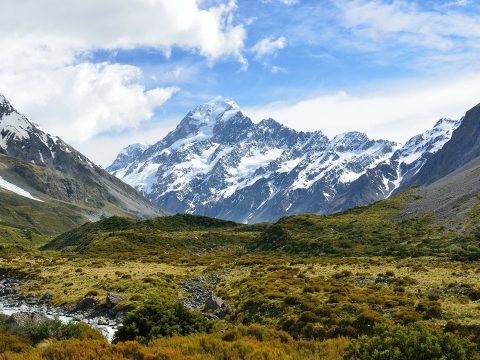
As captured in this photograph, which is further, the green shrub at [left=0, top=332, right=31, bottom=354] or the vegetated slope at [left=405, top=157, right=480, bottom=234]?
the vegetated slope at [left=405, top=157, right=480, bottom=234]

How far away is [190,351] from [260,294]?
64.0 ft

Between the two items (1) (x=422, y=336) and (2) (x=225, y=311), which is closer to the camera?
(1) (x=422, y=336)

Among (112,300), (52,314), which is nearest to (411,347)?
(112,300)

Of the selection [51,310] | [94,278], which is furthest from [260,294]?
[94,278]

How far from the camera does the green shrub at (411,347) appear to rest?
13938 millimetres

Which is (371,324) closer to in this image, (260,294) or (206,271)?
(260,294)

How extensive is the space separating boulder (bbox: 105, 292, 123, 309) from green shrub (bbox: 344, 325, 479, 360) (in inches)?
1130

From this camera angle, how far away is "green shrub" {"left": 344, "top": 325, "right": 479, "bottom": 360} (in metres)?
13.9

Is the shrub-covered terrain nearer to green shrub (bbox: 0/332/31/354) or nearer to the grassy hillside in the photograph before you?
green shrub (bbox: 0/332/31/354)

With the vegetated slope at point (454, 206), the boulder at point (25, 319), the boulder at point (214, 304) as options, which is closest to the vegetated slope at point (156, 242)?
the vegetated slope at point (454, 206)

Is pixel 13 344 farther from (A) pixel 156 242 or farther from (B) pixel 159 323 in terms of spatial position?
(A) pixel 156 242

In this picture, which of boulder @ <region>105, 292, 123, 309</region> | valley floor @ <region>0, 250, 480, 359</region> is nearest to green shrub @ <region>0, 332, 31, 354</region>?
valley floor @ <region>0, 250, 480, 359</region>

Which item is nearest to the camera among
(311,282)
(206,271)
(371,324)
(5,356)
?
(5,356)

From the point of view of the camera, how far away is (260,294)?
36.5 meters
